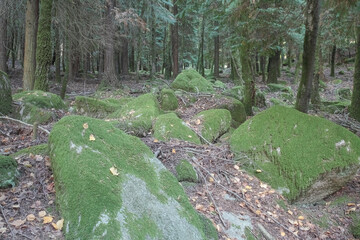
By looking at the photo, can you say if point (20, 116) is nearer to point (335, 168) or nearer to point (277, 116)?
point (277, 116)

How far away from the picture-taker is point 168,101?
855cm

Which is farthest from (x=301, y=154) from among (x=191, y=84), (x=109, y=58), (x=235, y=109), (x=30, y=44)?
(x=109, y=58)

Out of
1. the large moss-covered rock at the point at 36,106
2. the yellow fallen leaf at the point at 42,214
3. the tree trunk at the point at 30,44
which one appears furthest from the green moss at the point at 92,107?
the yellow fallen leaf at the point at 42,214

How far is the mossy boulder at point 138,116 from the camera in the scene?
5.52 meters

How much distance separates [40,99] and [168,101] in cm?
364

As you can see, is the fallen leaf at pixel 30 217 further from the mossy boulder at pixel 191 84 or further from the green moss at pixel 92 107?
the mossy boulder at pixel 191 84

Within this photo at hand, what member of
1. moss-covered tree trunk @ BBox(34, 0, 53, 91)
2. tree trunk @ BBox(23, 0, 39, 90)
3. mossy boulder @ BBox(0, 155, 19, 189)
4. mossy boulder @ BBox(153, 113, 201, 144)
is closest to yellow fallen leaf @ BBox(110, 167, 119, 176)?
mossy boulder @ BBox(0, 155, 19, 189)

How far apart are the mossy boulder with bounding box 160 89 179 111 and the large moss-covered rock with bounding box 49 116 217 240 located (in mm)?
4898

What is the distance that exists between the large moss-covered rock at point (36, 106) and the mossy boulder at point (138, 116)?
1.51 m

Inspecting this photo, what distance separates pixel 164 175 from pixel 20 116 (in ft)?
14.2

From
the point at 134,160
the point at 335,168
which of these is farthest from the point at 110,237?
the point at 335,168

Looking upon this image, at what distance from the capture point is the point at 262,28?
7.80 meters

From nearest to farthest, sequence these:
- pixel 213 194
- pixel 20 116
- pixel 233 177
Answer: pixel 213 194, pixel 233 177, pixel 20 116

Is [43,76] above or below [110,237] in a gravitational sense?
above
